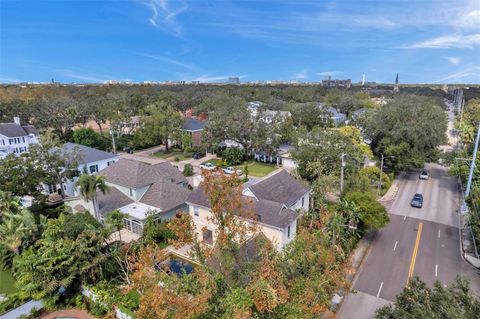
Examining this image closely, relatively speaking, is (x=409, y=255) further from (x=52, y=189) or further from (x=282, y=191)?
(x=52, y=189)

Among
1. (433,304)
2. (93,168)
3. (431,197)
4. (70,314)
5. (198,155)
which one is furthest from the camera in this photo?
(198,155)

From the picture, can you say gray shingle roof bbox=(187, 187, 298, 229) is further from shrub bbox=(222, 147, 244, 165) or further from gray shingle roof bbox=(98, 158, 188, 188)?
shrub bbox=(222, 147, 244, 165)

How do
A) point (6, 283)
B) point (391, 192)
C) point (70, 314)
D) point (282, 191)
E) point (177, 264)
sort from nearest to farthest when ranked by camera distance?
point (70, 314), point (6, 283), point (177, 264), point (282, 191), point (391, 192)

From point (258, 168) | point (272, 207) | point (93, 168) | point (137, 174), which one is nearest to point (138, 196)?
point (137, 174)

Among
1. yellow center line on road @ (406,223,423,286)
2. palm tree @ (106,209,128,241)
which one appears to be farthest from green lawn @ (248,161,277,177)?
palm tree @ (106,209,128,241)

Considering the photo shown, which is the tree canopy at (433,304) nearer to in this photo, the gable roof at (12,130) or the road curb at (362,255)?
the road curb at (362,255)

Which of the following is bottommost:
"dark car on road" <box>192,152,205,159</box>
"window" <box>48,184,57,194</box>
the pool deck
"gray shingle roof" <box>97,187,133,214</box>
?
the pool deck
